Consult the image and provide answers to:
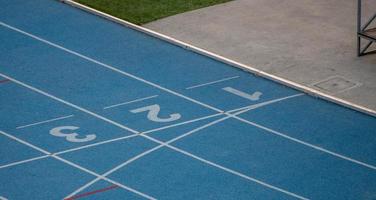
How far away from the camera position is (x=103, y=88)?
14.4 m

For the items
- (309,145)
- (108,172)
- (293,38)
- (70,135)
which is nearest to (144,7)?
(293,38)

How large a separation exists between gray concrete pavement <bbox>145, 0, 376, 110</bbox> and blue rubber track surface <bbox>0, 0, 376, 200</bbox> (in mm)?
454

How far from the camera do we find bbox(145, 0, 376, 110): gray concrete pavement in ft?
48.4

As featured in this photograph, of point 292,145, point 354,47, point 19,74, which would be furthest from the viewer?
point 354,47

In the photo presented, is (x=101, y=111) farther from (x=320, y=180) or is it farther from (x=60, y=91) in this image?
(x=320, y=180)

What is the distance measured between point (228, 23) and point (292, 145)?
438cm

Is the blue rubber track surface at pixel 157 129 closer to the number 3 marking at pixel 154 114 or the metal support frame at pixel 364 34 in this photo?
the number 3 marking at pixel 154 114

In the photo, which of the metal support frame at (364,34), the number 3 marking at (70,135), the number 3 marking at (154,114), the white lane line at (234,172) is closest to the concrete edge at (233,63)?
the metal support frame at (364,34)

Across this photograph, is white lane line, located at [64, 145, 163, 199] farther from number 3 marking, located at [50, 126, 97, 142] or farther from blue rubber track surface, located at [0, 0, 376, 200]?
number 3 marking, located at [50, 126, 97, 142]

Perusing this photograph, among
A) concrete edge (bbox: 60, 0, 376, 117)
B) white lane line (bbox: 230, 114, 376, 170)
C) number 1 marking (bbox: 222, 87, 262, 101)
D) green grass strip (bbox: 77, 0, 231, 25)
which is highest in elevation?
green grass strip (bbox: 77, 0, 231, 25)

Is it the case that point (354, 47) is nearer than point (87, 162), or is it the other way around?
point (87, 162)

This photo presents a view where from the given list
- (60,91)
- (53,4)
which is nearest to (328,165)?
(60,91)

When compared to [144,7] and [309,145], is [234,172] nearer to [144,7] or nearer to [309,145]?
[309,145]

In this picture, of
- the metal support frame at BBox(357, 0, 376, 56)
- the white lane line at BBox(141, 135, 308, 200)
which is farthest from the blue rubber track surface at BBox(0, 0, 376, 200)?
the metal support frame at BBox(357, 0, 376, 56)
